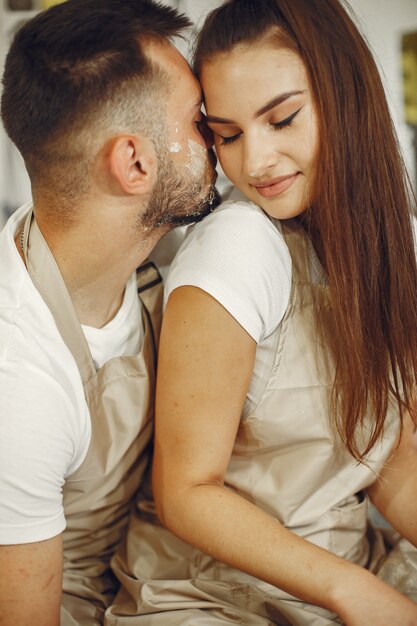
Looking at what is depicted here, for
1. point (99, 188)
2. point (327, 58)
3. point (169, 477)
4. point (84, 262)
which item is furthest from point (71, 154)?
point (169, 477)

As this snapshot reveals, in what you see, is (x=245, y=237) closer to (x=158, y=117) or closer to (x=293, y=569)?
(x=158, y=117)

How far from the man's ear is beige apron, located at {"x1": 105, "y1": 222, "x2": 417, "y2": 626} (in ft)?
0.89

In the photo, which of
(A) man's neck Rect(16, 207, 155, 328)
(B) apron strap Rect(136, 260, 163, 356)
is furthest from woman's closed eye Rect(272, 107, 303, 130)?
(B) apron strap Rect(136, 260, 163, 356)

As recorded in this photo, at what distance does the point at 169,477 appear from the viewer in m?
1.21

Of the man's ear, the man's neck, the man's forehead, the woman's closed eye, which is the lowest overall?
the man's neck

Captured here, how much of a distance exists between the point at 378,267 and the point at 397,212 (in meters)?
0.11

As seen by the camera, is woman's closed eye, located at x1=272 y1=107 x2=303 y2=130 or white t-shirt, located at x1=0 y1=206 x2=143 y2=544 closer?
white t-shirt, located at x1=0 y1=206 x2=143 y2=544

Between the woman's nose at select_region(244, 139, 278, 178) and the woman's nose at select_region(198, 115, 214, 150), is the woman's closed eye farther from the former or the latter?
the woman's nose at select_region(198, 115, 214, 150)

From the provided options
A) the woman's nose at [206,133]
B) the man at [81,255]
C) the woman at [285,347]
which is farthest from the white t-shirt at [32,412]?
the woman's nose at [206,133]

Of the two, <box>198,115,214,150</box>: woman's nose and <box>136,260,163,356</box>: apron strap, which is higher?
<box>198,115,214,150</box>: woman's nose

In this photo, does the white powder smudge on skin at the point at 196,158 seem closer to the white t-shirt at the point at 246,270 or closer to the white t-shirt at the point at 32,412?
the white t-shirt at the point at 246,270

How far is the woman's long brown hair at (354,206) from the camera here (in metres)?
1.24

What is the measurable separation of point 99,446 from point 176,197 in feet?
1.54

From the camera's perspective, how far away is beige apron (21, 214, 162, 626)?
1.27 m
